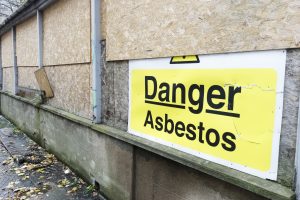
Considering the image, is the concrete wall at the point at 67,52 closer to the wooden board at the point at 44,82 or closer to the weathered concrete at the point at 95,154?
the wooden board at the point at 44,82

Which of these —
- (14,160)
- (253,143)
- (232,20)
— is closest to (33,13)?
(14,160)

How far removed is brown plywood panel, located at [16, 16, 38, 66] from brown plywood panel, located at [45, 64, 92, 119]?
147cm

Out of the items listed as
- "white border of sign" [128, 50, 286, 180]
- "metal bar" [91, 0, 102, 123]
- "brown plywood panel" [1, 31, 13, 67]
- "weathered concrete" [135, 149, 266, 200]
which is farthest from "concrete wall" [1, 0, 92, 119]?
"brown plywood panel" [1, 31, 13, 67]

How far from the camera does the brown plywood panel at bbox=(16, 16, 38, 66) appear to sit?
24.4 ft

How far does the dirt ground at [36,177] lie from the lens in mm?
4348

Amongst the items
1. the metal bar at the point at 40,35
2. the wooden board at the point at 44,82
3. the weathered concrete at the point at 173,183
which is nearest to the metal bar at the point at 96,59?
the weathered concrete at the point at 173,183

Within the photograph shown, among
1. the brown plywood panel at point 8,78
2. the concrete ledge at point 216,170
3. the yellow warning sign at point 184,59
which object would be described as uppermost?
the yellow warning sign at point 184,59

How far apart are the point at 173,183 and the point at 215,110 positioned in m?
1.03

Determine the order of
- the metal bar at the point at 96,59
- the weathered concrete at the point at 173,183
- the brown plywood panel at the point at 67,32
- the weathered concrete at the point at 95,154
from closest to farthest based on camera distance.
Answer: the weathered concrete at the point at 173,183, the weathered concrete at the point at 95,154, the metal bar at the point at 96,59, the brown plywood panel at the point at 67,32

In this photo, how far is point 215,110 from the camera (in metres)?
2.40

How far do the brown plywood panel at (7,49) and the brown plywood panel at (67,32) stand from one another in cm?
457

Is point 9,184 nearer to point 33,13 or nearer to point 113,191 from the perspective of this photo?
point 113,191

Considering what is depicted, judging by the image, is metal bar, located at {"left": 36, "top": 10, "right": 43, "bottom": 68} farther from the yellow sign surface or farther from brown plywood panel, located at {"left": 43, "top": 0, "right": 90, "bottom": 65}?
the yellow sign surface

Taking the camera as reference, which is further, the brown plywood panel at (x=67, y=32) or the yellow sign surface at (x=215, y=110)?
the brown plywood panel at (x=67, y=32)
